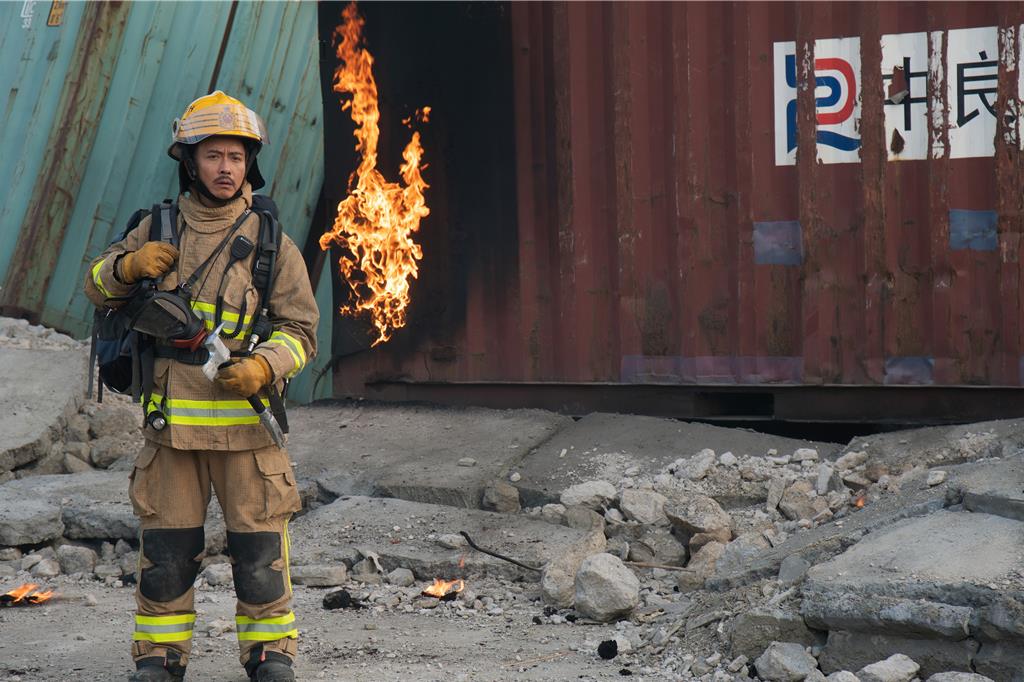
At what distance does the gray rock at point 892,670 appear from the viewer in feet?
11.1

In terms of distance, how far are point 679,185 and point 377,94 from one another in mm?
1954

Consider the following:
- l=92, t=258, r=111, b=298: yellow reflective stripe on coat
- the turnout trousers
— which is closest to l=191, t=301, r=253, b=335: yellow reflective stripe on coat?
l=92, t=258, r=111, b=298: yellow reflective stripe on coat

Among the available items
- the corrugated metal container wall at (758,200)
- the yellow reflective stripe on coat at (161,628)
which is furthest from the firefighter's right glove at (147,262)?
the corrugated metal container wall at (758,200)

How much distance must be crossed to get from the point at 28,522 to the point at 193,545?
6.75ft

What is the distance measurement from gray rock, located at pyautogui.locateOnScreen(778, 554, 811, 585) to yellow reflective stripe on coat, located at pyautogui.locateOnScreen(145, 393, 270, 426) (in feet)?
5.72

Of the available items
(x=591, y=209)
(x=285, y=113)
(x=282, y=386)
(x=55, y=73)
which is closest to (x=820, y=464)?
(x=591, y=209)

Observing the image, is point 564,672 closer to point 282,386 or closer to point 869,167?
point 282,386

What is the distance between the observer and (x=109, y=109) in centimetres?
791

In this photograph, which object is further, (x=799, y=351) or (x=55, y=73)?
(x=55, y=73)

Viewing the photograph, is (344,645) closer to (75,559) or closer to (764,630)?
(764,630)

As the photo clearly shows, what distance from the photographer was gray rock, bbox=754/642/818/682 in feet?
11.6

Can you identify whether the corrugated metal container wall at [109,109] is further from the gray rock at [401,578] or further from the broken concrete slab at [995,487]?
the broken concrete slab at [995,487]

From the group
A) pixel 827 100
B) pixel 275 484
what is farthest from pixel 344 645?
pixel 827 100

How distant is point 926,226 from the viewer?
6.18 metres
